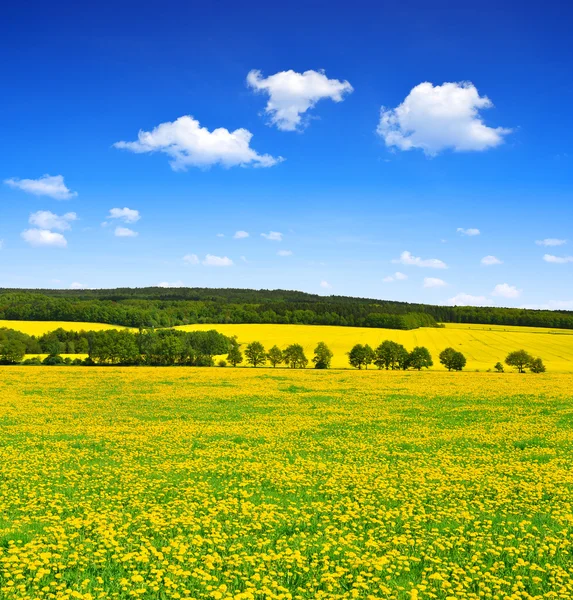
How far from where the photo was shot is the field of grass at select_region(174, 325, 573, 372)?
101 meters

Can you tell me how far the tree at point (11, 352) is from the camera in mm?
83688

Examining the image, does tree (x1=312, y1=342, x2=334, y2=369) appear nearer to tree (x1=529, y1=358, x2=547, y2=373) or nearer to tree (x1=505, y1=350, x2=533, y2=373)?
tree (x1=505, y1=350, x2=533, y2=373)

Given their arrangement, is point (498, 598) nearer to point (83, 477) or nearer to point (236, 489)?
point (236, 489)

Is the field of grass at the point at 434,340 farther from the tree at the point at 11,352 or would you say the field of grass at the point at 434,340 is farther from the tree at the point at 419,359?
the tree at the point at 11,352

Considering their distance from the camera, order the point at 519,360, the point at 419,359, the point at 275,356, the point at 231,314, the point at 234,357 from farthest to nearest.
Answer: the point at 231,314, the point at 275,356, the point at 234,357, the point at 419,359, the point at 519,360

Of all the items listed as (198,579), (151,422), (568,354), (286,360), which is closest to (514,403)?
(151,422)

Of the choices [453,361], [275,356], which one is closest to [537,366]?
[453,361]

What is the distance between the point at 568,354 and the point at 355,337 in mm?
46691

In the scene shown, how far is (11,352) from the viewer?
83688mm

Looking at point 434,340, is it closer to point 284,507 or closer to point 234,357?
point 234,357

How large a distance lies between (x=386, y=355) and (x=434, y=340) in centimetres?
3835

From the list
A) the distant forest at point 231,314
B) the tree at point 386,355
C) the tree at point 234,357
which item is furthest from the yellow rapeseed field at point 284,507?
the distant forest at point 231,314

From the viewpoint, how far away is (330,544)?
A: 10.3 metres

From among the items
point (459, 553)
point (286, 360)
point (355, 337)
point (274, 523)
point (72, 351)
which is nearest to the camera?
point (459, 553)
